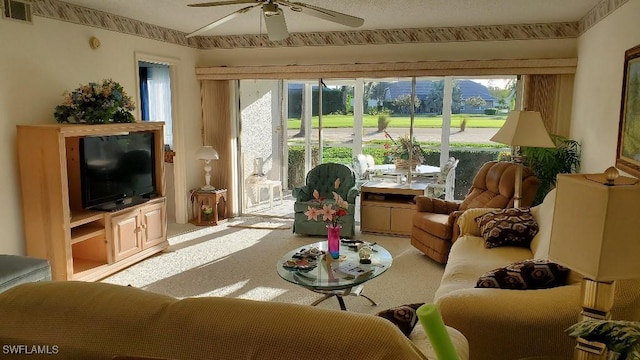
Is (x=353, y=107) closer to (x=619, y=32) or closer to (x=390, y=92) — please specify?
(x=390, y=92)

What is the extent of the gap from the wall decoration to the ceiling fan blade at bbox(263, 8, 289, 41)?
7.74 ft

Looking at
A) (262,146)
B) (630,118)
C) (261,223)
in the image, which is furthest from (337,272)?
(262,146)

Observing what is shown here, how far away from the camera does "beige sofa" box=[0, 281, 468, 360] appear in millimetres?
1133

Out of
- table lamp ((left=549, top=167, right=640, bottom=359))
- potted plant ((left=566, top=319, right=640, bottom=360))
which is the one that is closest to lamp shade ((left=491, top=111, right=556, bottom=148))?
table lamp ((left=549, top=167, right=640, bottom=359))

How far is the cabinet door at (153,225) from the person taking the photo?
473 centimetres

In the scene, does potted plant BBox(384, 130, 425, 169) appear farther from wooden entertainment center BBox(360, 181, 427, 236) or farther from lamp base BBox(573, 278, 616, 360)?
lamp base BBox(573, 278, 616, 360)

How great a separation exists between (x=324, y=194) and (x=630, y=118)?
142 inches

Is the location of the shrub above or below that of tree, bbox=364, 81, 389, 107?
below

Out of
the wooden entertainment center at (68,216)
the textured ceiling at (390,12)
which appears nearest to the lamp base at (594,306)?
the textured ceiling at (390,12)

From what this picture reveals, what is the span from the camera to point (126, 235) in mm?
4480

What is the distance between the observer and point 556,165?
4617 mm

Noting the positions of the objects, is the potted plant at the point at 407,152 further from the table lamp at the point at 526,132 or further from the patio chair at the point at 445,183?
the table lamp at the point at 526,132

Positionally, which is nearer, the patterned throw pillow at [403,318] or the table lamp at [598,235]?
the table lamp at [598,235]

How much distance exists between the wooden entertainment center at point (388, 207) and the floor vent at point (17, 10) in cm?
395
